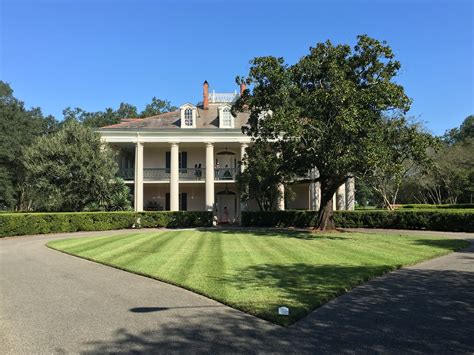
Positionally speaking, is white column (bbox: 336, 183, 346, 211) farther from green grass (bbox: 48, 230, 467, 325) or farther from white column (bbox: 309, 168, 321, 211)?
green grass (bbox: 48, 230, 467, 325)

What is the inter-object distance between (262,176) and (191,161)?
42.7ft

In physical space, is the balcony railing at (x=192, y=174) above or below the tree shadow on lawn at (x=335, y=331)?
above

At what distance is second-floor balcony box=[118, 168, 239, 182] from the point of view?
36.2m

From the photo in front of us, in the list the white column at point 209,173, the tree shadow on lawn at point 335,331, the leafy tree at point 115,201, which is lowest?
the tree shadow on lawn at point 335,331

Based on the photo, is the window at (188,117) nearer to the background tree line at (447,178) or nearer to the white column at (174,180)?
the white column at (174,180)

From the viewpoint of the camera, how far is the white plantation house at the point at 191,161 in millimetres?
34125

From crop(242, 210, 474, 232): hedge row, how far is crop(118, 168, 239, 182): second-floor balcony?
590 cm

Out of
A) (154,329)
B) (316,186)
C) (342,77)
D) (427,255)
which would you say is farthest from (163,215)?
(154,329)

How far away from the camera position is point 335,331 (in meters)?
5.72

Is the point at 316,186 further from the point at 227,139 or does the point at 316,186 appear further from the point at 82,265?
the point at 82,265

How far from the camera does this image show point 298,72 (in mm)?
20656

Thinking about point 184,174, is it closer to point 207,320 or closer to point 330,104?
point 330,104

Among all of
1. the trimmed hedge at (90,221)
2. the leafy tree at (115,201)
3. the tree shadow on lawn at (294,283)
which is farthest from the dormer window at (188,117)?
the tree shadow on lawn at (294,283)

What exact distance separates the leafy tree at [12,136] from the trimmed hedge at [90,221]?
2303cm
